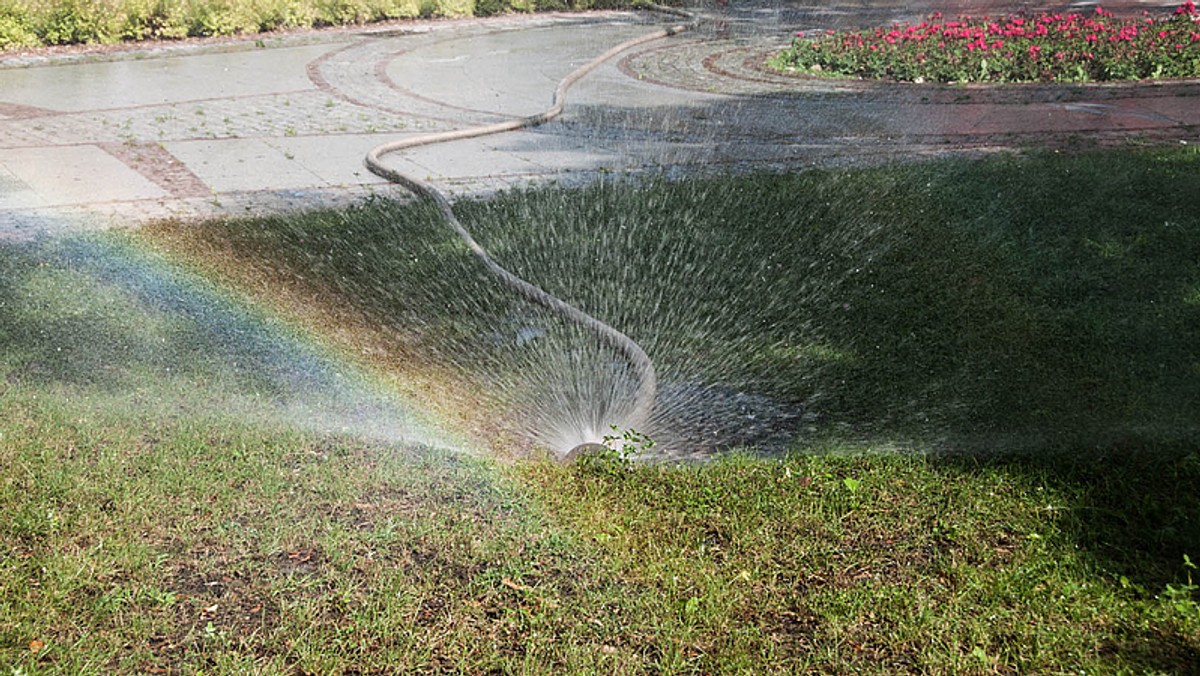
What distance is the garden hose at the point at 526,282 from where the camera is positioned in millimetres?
3691

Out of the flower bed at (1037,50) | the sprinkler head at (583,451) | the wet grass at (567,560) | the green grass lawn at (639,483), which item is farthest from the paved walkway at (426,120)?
the sprinkler head at (583,451)

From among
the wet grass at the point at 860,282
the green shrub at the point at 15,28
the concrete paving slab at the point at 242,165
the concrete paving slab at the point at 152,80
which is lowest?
the wet grass at the point at 860,282

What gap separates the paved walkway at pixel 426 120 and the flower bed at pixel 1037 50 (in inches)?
13.5

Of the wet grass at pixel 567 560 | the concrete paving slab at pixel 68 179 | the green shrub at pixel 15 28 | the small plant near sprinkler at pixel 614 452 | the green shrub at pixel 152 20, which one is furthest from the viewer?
the green shrub at pixel 152 20

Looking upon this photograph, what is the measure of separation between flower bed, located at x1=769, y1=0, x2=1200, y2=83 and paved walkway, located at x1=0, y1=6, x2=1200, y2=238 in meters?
0.34

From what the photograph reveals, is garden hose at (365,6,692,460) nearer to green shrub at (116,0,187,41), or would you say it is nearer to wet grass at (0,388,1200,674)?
wet grass at (0,388,1200,674)

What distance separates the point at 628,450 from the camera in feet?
10.9

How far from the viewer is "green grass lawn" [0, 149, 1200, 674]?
254 cm

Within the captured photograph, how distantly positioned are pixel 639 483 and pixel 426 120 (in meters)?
6.83

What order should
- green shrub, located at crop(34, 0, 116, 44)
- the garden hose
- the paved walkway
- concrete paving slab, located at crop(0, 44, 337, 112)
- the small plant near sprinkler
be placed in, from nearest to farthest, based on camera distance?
1. the small plant near sprinkler
2. the garden hose
3. the paved walkway
4. concrete paving slab, located at crop(0, 44, 337, 112)
5. green shrub, located at crop(34, 0, 116, 44)

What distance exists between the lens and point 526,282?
4988 millimetres

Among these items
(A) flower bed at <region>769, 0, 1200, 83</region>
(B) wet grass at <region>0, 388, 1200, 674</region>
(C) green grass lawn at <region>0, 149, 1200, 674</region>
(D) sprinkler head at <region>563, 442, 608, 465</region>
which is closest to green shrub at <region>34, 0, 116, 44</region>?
(A) flower bed at <region>769, 0, 1200, 83</region>

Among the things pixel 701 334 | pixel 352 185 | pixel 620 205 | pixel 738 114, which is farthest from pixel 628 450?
pixel 738 114

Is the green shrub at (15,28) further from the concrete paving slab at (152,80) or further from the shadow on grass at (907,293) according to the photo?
the shadow on grass at (907,293)
